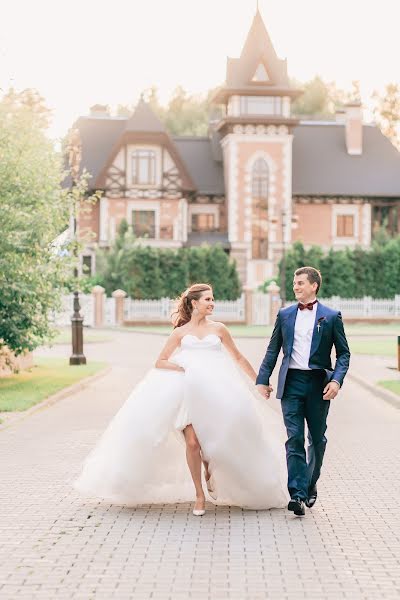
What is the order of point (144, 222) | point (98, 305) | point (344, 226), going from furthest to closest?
point (344, 226), point (144, 222), point (98, 305)

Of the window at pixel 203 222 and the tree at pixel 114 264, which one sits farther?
the window at pixel 203 222

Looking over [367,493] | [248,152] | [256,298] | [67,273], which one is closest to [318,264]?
[256,298]

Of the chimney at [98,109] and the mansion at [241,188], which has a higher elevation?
the chimney at [98,109]

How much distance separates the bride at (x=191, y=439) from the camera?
8406mm

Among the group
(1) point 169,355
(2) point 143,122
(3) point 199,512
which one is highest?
(2) point 143,122

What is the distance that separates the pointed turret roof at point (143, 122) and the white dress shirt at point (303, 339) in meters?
53.2

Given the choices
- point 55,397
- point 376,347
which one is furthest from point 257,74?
point 55,397

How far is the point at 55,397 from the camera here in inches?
705

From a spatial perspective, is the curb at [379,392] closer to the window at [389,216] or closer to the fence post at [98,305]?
the fence post at [98,305]

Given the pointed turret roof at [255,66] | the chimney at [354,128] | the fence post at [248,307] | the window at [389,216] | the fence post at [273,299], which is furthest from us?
the chimney at [354,128]

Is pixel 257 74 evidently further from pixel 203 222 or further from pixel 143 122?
pixel 203 222

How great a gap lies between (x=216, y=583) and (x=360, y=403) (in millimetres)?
12248

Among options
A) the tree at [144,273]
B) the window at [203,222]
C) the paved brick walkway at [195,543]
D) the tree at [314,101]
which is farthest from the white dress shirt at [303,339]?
the tree at [314,101]

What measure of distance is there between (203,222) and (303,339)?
56632 mm
